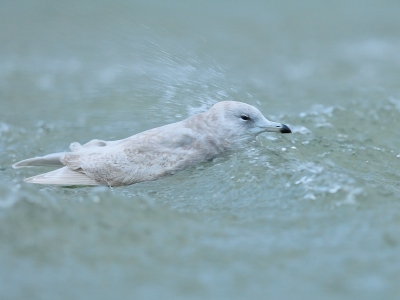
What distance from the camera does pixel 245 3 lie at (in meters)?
12.7

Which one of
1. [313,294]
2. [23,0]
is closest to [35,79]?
[23,0]

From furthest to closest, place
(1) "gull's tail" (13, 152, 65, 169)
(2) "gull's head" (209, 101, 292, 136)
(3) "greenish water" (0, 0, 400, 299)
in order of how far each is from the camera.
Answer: (1) "gull's tail" (13, 152, 65, 169)
(2) "gull's head" (209, 101, 292, 136)
(3) "greenish water" (0, 0, 400, 299)

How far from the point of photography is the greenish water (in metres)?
3.25

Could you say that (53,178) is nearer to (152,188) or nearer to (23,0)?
(152,188)

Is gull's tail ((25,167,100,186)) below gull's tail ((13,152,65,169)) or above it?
below

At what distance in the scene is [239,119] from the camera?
4844 mm

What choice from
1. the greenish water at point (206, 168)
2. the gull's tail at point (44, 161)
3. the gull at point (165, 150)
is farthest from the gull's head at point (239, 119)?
the gull's tail at point (44, 161)

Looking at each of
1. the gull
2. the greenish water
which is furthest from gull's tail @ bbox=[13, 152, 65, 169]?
the greenish water

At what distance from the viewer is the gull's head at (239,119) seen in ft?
15.8

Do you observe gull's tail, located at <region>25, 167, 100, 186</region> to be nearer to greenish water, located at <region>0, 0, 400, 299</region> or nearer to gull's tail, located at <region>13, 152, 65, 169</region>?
greenish water, located at <region>0, 0, 400, 299</region>

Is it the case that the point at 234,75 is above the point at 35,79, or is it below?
above

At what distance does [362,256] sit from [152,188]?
1678 millimetres

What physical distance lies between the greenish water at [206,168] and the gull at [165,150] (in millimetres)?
90

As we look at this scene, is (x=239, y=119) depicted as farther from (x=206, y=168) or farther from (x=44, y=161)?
(x=44, y=161)
